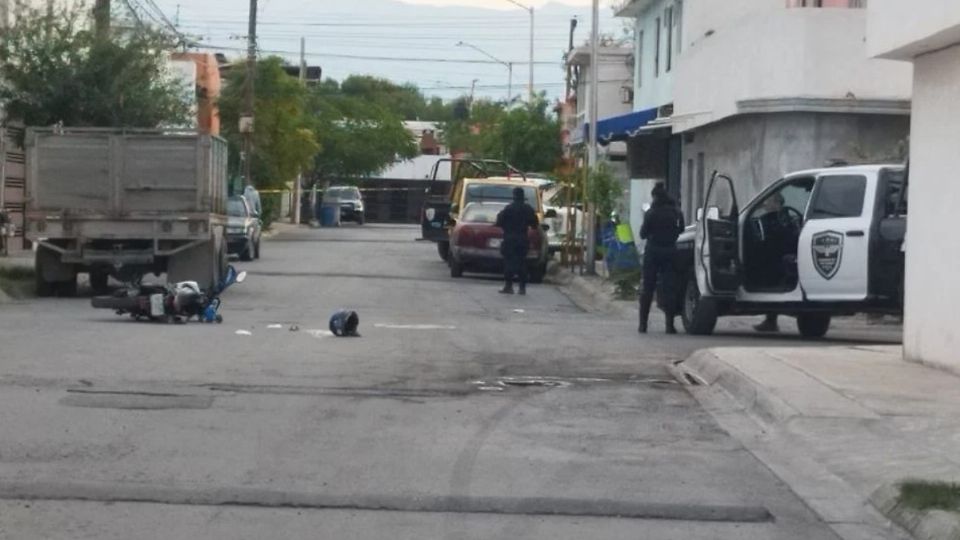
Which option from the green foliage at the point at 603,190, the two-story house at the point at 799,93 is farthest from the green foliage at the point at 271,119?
the two-story house at the point at 799,93

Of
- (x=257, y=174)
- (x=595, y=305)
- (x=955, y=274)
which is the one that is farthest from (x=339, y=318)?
(x=257, y=174)

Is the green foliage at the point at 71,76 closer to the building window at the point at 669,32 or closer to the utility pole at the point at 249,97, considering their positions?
the building window at the point at 669,32

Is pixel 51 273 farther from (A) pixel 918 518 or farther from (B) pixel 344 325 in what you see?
(A) pixel 918 518

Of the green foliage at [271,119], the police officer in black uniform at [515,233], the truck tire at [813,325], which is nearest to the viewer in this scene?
the truck tire at [813,325]

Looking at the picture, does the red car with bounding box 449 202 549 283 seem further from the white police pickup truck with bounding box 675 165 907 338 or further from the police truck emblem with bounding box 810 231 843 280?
the police truck emblem with bounding box 810 231 843 280

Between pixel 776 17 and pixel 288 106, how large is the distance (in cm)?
3836

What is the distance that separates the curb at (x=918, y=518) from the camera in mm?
8109

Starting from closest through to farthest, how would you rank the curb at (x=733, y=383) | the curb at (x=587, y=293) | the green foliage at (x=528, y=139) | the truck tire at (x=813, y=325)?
the curb at (x=733, y=383) → the truck tire at (x=813, y=325) → the curb at (x=587, y=293) → the green foliage at (x=528, y=139)

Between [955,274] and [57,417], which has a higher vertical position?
[955,274]

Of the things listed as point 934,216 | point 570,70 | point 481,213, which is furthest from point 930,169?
point 570,70

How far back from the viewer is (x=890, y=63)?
25.7 metres

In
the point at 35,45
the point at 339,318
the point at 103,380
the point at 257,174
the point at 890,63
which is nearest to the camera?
the point at 103,380

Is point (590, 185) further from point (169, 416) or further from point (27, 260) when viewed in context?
point (169, 416)

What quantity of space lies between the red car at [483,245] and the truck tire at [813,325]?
519 inches
